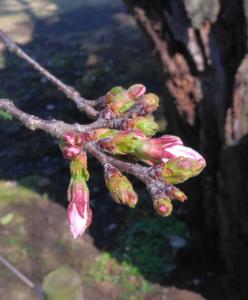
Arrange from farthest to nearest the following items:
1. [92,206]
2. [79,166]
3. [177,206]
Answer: [92,206] → [177,206] → [79,166]

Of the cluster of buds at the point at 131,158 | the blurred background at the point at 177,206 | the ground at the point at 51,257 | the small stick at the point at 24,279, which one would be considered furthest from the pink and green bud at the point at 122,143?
the ground at the point at 51,257

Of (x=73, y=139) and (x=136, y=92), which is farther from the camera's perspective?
(x=136, y=92)

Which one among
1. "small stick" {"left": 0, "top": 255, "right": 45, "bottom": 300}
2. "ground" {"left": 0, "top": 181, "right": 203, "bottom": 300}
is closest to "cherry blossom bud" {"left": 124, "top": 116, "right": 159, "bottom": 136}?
"small stick" {"left": 0, "top": 255, "right": 45, "bottom": 300}

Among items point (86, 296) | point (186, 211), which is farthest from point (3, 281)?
point (186, 211)

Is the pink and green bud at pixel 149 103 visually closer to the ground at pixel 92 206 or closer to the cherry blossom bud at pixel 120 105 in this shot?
the cherry blossom bud at pixel 120 105

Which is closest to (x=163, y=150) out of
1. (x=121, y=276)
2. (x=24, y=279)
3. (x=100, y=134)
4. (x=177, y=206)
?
(x=100, y=134)

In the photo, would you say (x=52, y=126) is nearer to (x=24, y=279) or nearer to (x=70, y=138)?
(x=70, y=138)

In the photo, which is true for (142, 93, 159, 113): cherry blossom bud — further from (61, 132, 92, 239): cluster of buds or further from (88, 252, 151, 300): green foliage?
(88, 252, 151, 300): green foliage
